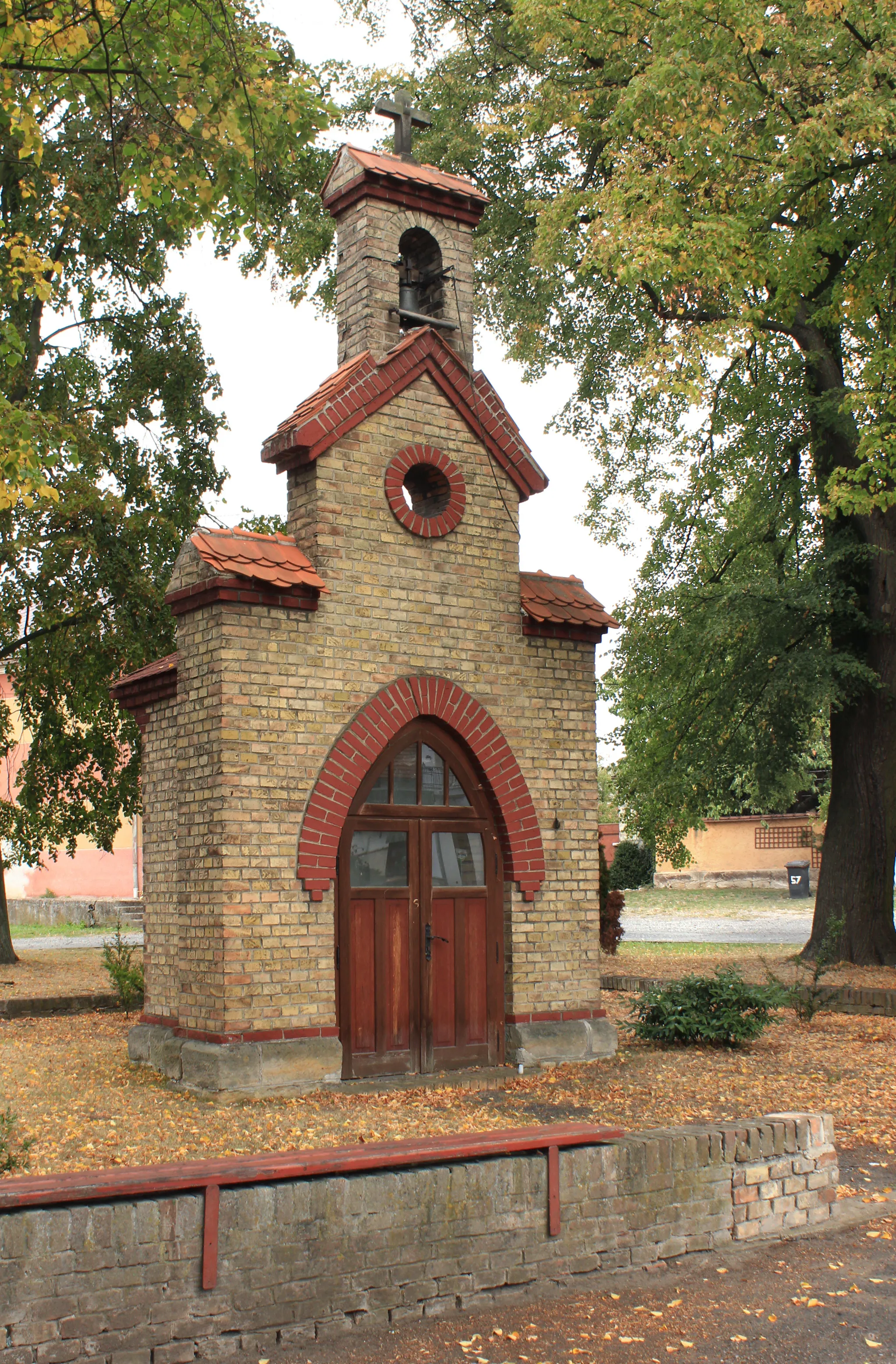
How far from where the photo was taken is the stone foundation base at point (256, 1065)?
882 cm

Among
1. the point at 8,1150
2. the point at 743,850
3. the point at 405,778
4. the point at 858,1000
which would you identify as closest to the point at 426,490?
the point at 405,778

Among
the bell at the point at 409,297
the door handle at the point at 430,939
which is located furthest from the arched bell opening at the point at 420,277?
the door handle at the point at 430,939

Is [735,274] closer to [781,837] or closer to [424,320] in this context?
[424,320]

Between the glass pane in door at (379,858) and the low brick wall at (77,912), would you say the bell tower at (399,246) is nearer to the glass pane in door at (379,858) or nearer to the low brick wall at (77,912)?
the glass pane in door at (379,858)

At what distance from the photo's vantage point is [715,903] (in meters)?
37.4

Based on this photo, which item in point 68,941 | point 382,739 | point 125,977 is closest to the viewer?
point 382,739

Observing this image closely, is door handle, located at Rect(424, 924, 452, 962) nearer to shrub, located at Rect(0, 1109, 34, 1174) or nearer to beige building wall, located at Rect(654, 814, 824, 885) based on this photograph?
shrub, located at Rect(0, 1109, 34, 1174)

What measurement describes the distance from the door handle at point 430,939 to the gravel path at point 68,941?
1614 centimetres

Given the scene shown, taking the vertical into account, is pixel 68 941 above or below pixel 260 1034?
below

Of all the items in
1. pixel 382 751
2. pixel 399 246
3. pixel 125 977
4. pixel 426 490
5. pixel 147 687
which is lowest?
pixel 125 977

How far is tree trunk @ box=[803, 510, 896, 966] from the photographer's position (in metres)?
17.1

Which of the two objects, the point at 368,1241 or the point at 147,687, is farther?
the point at 147,687

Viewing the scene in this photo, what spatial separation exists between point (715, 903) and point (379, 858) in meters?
29.3

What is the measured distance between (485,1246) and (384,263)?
7780 millimetres
